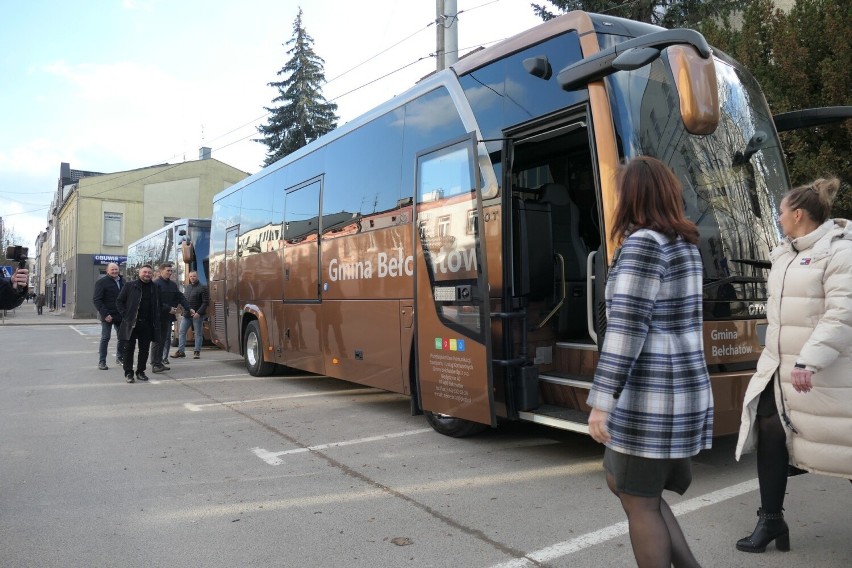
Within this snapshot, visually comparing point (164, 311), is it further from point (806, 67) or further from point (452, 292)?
point (806, 67)

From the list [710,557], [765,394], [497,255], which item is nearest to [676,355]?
[765,394]

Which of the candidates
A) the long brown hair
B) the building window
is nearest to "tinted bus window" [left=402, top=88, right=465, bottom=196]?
the long brown hair

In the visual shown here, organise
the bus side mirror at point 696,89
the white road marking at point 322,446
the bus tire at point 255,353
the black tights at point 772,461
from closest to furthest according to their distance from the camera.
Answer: the black tights at point 772,461, the bus side mirror at point 696,89, the white road marking at point 322,446, the bus tire at point 255,353

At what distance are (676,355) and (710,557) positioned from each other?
1.70 metres

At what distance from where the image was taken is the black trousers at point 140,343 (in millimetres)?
10203

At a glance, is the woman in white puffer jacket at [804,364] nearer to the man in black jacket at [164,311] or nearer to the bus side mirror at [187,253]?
the man in black jacket at [164,311]

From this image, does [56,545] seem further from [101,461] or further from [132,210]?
[132,210]

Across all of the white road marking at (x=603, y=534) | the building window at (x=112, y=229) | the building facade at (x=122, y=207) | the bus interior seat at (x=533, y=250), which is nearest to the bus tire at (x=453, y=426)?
the bus interior seat at (x=533, y=250)

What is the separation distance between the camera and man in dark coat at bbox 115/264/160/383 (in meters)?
10.2

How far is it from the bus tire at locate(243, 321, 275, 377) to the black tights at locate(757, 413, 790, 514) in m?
8.32

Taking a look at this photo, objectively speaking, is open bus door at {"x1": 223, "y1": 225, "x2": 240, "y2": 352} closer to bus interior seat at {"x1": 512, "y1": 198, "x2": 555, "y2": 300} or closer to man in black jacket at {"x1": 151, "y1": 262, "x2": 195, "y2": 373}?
man in black jacket at {"x1": 151, "y1": 262, "x2": 195, "y2": 373}

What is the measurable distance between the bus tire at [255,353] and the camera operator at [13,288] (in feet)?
18.7

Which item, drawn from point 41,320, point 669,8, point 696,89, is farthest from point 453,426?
point 41,320

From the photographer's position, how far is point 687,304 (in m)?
2.36
